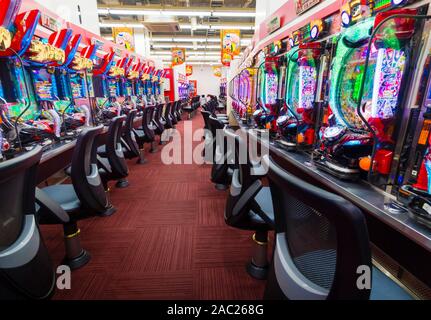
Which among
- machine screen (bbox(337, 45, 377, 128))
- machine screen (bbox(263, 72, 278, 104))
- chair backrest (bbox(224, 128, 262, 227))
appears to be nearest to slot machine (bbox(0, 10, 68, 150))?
chair backrest (bbox(224, 128, 262, 227))

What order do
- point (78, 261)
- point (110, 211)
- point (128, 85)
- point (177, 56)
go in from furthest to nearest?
point (177, 56) < point (128, 85) < point (110, 211) < point (78, 261)

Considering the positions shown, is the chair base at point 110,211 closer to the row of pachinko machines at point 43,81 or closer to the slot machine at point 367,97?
the row of pachinko machines at point 43,81

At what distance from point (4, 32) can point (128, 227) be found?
179 centimetres

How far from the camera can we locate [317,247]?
26.1 inches

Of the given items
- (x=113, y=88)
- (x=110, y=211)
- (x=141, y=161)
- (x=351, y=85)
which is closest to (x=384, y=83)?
(x=351, y=85)

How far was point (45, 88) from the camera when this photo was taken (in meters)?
2.89

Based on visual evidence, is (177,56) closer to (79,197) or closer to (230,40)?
(230,40)

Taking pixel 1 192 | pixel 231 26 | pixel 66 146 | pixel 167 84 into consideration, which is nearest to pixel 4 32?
pixel 66 146

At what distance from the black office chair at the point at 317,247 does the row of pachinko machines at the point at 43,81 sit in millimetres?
1854

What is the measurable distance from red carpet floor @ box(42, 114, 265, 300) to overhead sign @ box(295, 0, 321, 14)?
2.13m

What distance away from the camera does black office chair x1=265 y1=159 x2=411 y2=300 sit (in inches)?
19.2

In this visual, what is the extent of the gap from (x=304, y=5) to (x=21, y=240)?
2909mm

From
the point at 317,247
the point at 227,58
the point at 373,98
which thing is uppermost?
the point at 227,58
